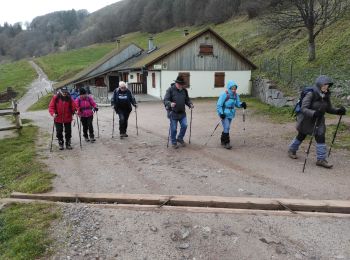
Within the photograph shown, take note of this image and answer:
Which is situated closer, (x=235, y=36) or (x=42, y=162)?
(x=42, y=162)

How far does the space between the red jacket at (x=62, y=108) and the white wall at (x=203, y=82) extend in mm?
21556

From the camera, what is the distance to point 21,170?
842 centimetres

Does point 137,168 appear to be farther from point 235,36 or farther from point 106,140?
point 235,36

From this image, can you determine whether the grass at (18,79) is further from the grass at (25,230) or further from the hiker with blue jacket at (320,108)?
the hiker with blue jacket at (320,108)

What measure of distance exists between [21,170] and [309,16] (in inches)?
1051

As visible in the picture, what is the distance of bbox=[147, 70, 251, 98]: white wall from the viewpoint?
31859 mm

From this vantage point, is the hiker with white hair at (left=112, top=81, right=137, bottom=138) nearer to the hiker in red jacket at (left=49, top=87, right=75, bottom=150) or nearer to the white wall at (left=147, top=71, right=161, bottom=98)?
the hiker in red jacket at (left=49, top=87, right=75, bottom=150)

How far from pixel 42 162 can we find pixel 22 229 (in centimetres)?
418

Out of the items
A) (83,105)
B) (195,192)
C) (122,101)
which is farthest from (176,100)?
(195,192)

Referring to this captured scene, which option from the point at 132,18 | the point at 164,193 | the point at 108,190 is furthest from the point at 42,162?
the point at 132,18

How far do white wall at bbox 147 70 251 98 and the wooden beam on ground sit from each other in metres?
26.0

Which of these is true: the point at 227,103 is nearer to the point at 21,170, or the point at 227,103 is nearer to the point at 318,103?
the point at 318,103

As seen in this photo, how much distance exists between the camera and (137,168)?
8.17 m

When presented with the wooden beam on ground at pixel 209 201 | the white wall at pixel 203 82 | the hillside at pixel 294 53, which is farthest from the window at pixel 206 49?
the wooden beam on ground at pixel 209 201
